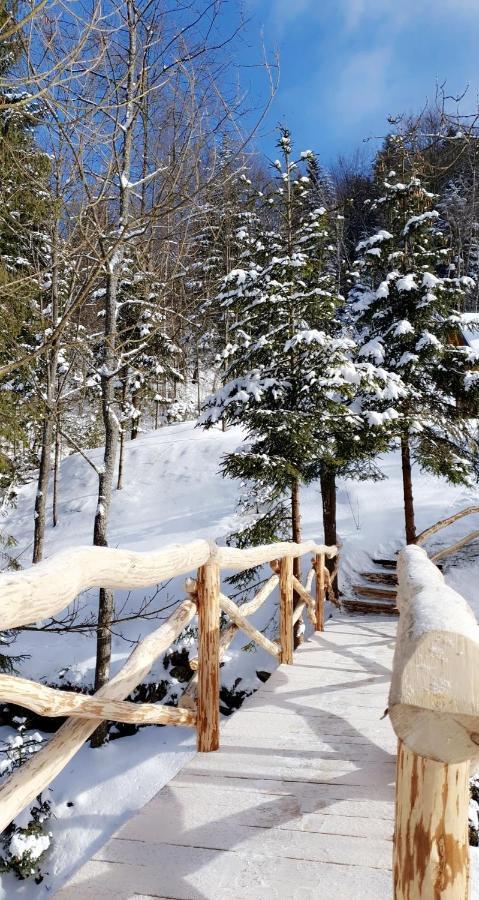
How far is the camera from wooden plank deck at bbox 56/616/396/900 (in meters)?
1.91

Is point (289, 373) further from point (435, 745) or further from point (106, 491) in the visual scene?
point (435, 745)

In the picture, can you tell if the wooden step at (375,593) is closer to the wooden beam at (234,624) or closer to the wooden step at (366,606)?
the wooden step at (366,606)

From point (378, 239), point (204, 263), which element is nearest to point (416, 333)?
point (378, 239)

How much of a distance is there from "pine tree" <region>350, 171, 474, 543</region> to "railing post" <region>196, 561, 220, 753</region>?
27.9 feet

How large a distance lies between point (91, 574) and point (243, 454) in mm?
7560

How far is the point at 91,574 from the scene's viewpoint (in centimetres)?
174

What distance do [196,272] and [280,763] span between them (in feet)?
18.9

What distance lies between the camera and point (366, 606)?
39.9ft

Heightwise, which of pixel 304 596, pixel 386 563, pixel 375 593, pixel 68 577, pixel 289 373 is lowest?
pixel 375 593

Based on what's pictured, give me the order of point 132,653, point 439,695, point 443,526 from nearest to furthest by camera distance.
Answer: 1. point 439,695
2. point 132,653
3. point 443,526

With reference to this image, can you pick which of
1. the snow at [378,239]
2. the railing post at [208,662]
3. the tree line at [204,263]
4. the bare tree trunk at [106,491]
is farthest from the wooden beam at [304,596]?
the snow at [378,239]

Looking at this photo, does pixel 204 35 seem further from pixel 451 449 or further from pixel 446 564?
pixel 446 564

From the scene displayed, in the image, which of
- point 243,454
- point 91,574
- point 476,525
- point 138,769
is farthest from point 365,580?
point 91,574

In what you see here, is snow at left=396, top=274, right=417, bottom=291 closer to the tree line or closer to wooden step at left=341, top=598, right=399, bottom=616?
the tree line
